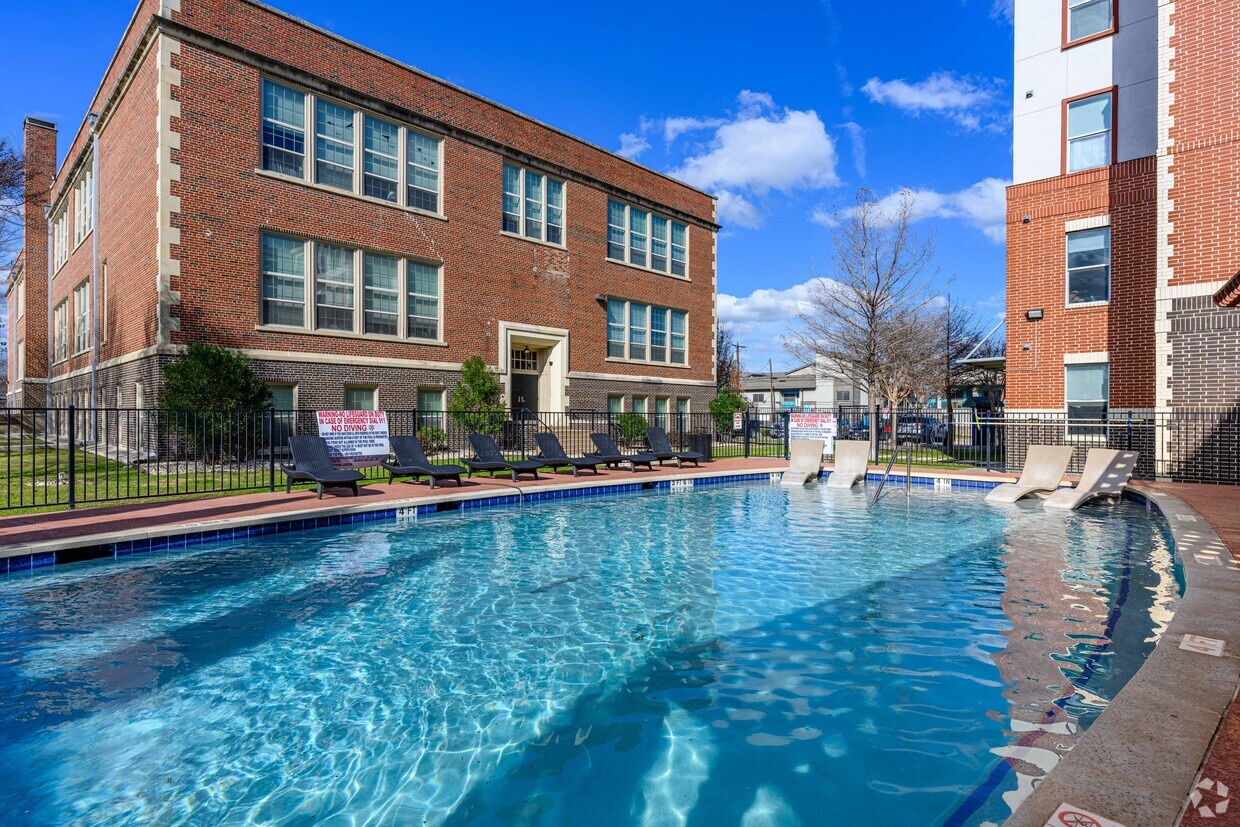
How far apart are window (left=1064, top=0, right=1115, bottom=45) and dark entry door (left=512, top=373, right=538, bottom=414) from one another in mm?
18174

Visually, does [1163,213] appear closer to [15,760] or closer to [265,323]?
[15,760]

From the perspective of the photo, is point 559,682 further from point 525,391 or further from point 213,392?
point 525,391

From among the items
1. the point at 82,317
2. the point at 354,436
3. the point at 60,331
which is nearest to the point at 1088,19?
the point at 354,436

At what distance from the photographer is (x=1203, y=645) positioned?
3.51m

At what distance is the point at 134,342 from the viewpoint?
16.5 meters

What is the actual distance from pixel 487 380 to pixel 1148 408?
55.1 ft

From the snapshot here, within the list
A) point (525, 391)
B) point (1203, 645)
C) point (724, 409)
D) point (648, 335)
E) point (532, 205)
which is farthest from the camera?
point (724, 409)

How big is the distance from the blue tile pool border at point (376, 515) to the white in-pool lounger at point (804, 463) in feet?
2.32

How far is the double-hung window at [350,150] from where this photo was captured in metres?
16.6

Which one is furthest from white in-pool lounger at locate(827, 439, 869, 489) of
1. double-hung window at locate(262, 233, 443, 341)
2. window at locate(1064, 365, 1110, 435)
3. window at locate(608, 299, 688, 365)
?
double-hung window at locate(262, 233, 443, 341)

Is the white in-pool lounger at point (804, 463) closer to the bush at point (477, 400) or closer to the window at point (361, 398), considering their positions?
the bush at point (477, 400)

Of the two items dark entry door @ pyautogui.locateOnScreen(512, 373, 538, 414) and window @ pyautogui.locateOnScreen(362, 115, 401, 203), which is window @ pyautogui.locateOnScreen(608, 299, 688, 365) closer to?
dark entry door @ pyautogui.locateOnScreen(512, 373, 538, 414)

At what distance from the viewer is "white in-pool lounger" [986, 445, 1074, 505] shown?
12.0 metres

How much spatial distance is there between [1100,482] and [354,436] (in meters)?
13.9
